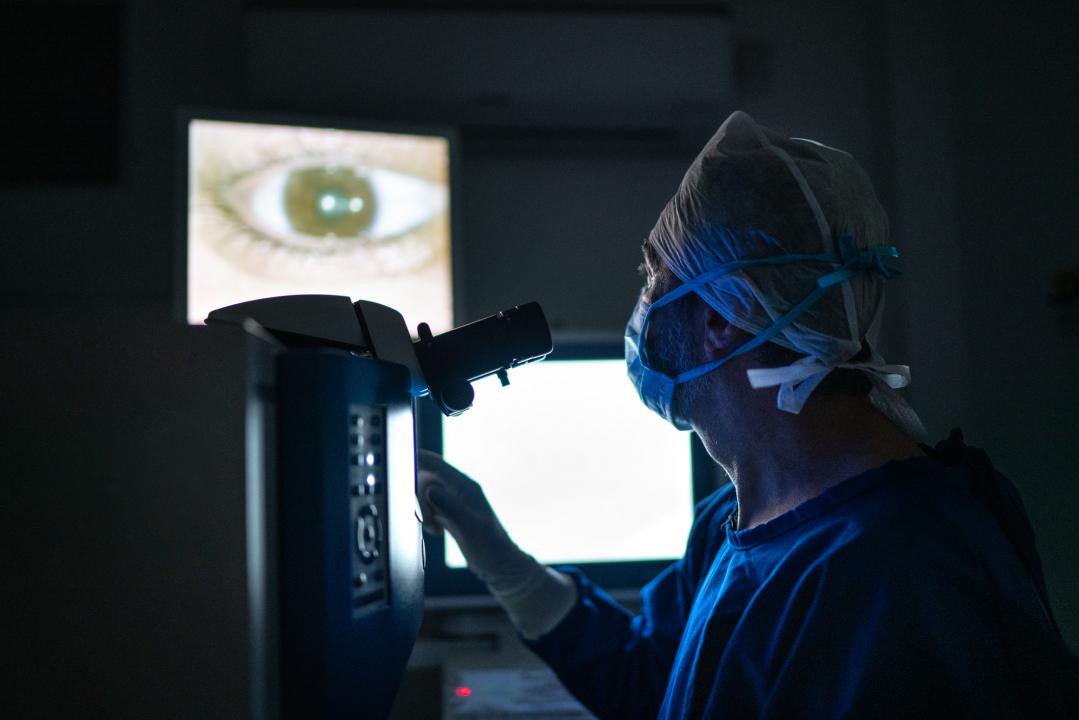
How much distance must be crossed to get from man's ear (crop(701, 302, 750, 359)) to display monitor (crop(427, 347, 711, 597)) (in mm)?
712

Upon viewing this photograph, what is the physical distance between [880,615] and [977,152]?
1344 mm

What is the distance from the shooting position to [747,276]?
1056mm

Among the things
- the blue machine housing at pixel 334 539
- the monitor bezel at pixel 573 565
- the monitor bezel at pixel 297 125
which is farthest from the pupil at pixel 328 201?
the blue machine housing at pixel 334 539

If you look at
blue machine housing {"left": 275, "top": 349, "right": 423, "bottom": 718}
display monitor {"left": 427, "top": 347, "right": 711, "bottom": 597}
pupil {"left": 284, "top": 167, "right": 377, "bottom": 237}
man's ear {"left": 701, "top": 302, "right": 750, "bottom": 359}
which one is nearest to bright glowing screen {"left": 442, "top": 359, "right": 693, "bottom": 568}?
display monitor {"left": 427, "top": 347, "right": 711, "bottom": 597}

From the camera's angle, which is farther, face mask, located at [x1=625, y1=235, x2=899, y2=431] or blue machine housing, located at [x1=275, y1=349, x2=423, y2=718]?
face mask, located at [x1=625, y1=235, x2=899, y2=431]

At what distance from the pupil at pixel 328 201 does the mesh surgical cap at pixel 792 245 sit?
1103mm

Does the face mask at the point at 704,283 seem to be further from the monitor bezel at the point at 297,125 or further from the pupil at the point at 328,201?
the pupil at the point at 328,201

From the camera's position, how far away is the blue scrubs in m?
0.83

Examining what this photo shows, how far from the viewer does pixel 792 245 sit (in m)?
1.04

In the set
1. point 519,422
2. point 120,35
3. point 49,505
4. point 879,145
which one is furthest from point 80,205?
point 879,145

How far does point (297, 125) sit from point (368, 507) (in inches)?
61.6

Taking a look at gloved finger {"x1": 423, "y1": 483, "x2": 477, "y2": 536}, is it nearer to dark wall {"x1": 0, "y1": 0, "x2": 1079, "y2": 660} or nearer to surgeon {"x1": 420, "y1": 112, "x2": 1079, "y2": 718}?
surgeon {"x1": 420, "y1": 112, "x2": 1079, "y2": 718}

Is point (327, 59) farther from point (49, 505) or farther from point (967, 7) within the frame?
point (49, 505)

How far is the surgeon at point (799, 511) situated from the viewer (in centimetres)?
85
